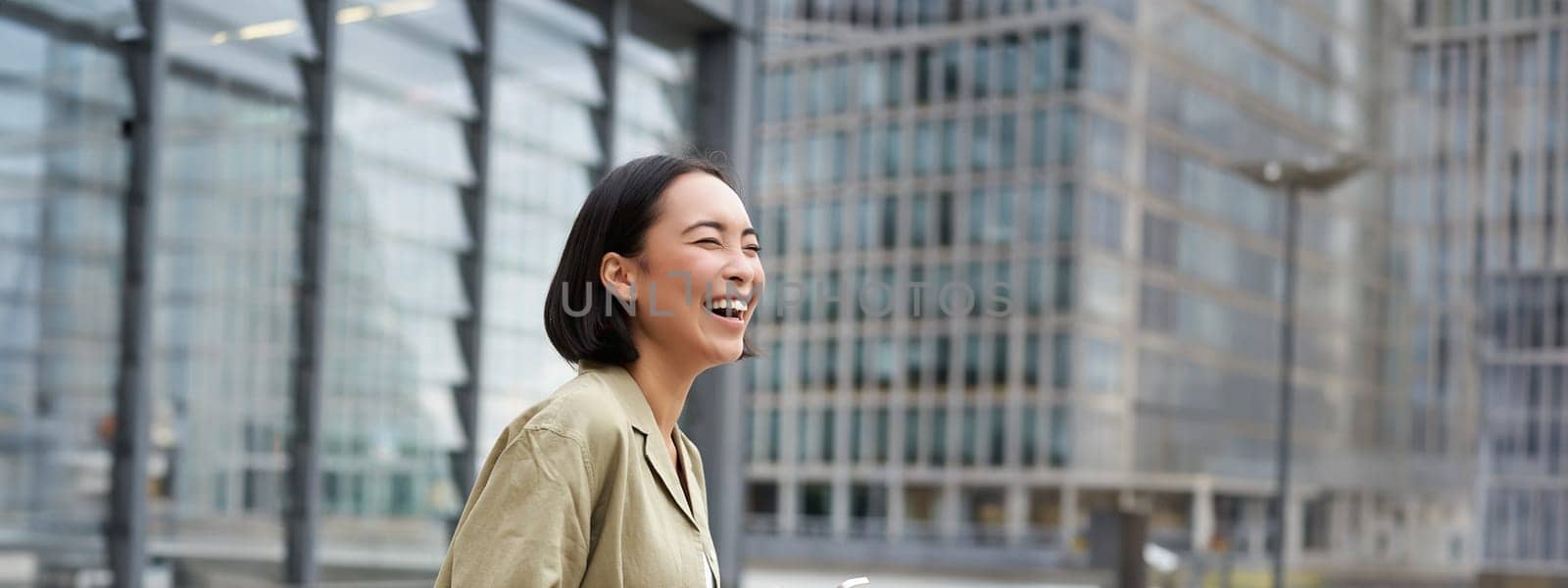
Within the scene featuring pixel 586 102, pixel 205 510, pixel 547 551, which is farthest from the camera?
pixel 586 102

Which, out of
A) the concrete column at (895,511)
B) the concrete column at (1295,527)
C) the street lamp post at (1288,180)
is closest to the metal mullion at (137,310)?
the street lamp post at (1288,180)

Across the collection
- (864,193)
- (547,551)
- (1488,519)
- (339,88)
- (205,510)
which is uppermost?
(864,193)

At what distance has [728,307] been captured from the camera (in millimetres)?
1997

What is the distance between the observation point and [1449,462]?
7875cm

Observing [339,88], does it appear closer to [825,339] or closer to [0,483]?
[0,483]

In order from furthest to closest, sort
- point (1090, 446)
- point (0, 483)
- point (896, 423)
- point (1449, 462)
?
point (1449, 462) → point (896, 423) → point (1090, 446) → point (0, 483)

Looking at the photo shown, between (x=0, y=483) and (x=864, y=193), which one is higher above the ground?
(x=864, y=193)

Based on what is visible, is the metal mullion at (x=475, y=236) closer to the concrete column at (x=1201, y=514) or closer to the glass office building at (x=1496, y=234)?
the concrete column at (x=1201, y=514)

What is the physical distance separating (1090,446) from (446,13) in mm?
51753

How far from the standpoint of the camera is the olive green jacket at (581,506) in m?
1.73

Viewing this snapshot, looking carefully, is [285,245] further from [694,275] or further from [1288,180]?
Result: [1288,180]

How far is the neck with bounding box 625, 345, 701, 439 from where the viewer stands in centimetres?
201

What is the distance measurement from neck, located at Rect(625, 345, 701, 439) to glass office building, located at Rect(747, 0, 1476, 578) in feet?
188

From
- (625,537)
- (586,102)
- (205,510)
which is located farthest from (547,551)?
(586,102)
